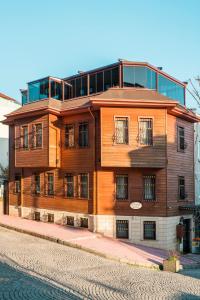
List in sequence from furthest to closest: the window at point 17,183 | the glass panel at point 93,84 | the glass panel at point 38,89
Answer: the window at point 17,183 < the glass panel at point 38,89 < the glass panel at point 93,84

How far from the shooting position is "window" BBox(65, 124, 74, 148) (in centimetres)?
2534

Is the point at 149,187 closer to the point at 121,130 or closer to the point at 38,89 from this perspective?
the point at 121,130

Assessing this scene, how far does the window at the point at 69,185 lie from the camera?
25.2 m

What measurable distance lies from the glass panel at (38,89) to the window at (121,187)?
9683 mm

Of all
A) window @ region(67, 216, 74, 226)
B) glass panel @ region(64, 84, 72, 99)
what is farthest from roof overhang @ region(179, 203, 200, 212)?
glass panel @ region(64, 84, 72, 99)

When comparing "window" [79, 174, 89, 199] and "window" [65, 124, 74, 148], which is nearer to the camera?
"window" [79, 174, 89, 199]

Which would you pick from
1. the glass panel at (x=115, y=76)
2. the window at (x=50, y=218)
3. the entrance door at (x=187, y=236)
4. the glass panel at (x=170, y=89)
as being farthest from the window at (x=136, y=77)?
the window at (x=50, y=218)

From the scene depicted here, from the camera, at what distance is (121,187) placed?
23531mm

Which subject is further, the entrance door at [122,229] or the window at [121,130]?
the entrance door at [122,229]

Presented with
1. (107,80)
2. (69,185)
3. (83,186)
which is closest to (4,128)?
(69,185)

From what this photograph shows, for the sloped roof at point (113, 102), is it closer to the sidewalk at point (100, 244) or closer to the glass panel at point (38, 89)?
the glass panel at point (38, 89)

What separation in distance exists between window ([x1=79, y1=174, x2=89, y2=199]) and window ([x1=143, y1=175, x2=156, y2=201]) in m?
4.02

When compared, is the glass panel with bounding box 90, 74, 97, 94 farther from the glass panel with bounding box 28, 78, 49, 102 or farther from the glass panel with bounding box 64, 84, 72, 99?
the glass panel with bounding box 28, 78, 49, 102

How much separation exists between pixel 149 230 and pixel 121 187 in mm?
3323
